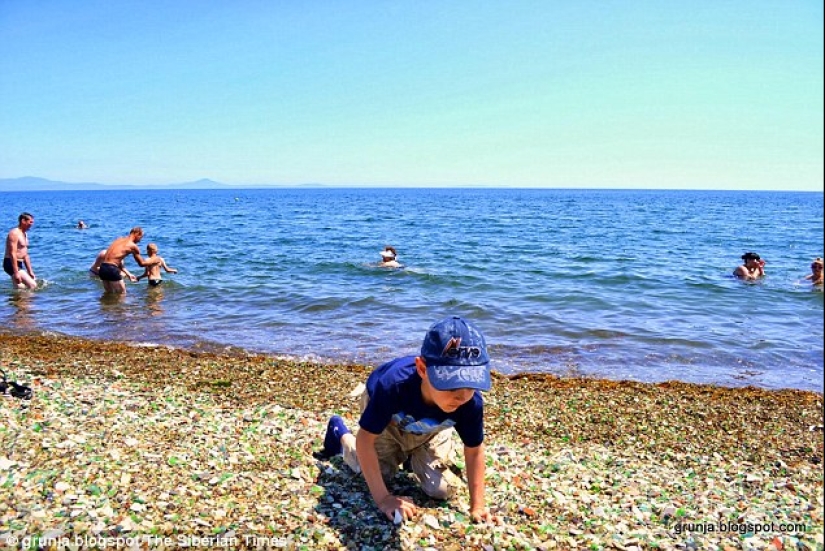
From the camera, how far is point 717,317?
14.4 meters

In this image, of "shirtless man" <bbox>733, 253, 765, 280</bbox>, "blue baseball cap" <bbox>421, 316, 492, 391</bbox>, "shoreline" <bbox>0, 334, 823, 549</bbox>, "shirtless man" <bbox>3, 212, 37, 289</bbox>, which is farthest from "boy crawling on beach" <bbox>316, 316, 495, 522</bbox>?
"shirtless man" <bbox>733, 253, 765, 280</bbox>

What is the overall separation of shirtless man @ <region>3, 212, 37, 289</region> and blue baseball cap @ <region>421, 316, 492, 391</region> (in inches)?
642

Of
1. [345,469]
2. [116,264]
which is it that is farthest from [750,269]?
[116,264]

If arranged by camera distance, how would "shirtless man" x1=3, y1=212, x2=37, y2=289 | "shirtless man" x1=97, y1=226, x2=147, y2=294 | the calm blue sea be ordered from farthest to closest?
"shirtless man" x1=3, y1=212, x2=37, y2=289 < "shirtless man" x1=97, y1=226, x2=147, y2=294 < the calm blue sea

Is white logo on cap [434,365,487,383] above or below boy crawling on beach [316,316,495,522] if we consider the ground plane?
above

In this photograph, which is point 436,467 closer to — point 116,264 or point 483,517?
point 483,517

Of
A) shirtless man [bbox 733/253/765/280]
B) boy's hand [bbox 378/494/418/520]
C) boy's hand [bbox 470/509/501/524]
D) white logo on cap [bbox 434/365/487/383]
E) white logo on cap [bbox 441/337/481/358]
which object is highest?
white logo on cap [bbox 441/337/481/358]

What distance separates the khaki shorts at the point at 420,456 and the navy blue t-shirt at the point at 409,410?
14.6 inches

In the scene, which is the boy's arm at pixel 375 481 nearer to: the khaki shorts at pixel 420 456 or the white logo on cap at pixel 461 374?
the khaki shorts at pixel 420 456

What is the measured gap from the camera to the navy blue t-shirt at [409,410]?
4.14 metres

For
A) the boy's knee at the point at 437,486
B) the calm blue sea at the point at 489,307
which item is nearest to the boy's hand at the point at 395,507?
the boy's knee at the point at 437,486

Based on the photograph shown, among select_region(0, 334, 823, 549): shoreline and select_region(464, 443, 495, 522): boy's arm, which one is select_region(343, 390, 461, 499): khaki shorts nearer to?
select_region(0, 334, 823, 549): shoreline

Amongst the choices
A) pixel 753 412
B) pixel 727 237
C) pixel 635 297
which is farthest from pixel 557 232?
pixel 753 412

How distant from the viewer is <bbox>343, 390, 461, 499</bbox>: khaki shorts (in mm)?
4609
